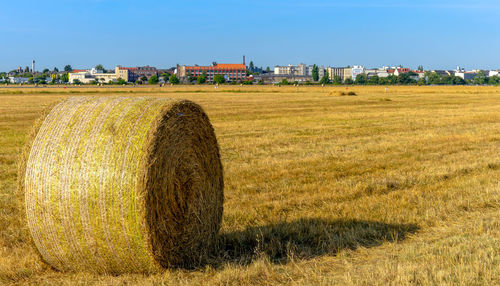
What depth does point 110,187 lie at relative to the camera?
5.88 metres

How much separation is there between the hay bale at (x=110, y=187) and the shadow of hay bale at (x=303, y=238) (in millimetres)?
722

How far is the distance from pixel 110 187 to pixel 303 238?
2880 mm

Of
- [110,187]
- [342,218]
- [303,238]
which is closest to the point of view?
[110,187]

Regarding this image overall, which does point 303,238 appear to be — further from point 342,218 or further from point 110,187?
point 110,187

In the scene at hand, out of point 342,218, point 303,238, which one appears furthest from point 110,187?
point 342,218

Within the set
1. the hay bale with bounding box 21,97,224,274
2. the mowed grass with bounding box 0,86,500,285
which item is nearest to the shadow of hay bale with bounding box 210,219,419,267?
the mowed grass with bounding box 0,86,500,285

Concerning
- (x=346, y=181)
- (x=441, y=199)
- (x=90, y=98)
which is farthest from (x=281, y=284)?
(x=346, y=181)

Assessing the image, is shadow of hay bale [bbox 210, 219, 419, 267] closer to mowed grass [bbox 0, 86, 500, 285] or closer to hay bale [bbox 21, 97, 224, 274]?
mowed grass [bbox 0, 86, 500, 285]

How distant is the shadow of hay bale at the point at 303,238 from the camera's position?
22.9ft

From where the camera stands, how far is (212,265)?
6676 millimetres

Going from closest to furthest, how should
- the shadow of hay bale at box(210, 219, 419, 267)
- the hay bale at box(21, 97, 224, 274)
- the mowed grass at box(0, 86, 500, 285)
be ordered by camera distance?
the hay bale at box(21, 97, 224, 274)
the mowed grass at box(0, 86, 500, 285)
the shadow of hay bale at box(210, 219, 419, 267)

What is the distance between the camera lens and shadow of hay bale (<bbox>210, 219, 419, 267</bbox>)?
6.98m

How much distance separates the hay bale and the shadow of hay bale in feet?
2.37

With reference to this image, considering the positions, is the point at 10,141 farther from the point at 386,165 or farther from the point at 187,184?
the point at 187,184
